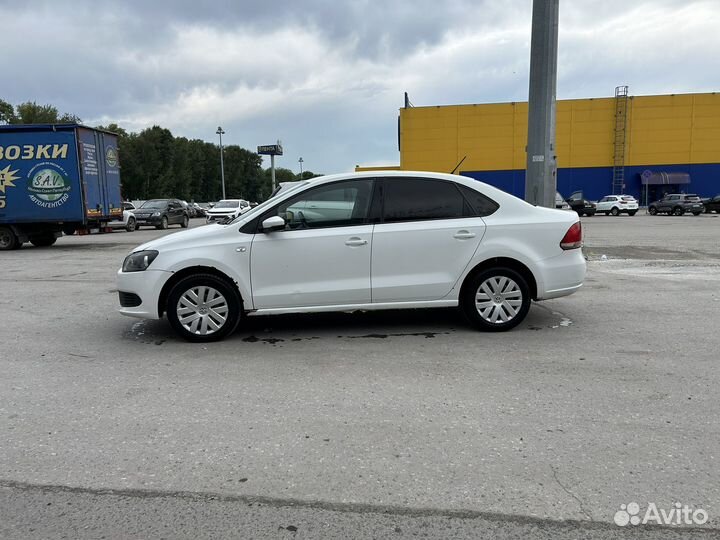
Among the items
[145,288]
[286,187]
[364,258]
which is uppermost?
[286,187]

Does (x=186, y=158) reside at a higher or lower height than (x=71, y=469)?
higher

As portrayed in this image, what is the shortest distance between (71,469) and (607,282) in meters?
8.56

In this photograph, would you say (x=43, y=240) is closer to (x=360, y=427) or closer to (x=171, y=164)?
(x=360, y=427)

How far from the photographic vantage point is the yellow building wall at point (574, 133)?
4631 cm

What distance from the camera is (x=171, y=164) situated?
7512 centimetres

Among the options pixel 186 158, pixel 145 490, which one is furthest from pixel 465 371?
pixel 186 158

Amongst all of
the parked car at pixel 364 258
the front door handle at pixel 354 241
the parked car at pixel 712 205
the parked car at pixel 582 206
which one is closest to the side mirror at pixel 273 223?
the parked car at pixel 364 258

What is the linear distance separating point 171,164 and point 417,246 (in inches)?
2976

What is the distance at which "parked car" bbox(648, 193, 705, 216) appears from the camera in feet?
117

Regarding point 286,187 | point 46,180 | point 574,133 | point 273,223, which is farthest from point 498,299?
point 574,133

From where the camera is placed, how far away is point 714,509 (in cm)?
270

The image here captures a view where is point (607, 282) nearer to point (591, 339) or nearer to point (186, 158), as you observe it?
point (591, 339)

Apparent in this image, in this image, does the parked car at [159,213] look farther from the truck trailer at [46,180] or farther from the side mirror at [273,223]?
the side mirror at [273,223]

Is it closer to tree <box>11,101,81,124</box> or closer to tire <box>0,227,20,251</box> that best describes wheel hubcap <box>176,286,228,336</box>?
tire <box>0,227,20,251</box>
